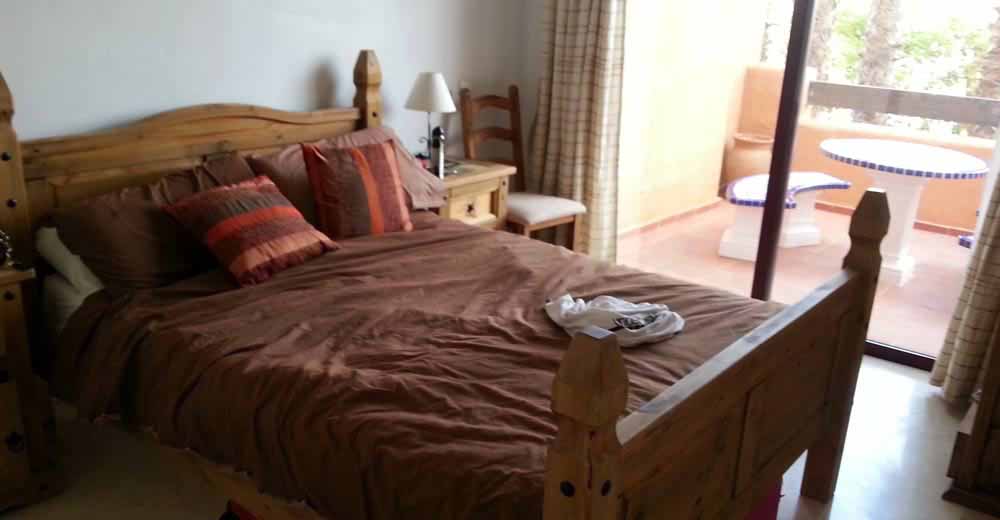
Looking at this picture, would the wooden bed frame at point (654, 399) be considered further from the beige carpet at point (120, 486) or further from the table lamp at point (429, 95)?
the beige carpet at point (120, 486)

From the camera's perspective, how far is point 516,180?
14.4 feet

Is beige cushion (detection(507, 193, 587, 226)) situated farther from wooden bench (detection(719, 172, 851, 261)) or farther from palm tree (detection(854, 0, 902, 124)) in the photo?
palm tree (detection(854, 0, 902, 124))

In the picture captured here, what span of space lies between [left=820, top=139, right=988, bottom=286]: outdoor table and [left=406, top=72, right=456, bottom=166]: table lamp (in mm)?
1810

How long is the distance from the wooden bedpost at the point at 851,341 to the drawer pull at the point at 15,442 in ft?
7.72

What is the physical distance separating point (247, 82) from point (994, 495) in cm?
300

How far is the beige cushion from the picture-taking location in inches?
153

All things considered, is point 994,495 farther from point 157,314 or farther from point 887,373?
point 157,314

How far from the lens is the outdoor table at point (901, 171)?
3.54 meters

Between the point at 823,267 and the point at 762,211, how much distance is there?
0.42 meters

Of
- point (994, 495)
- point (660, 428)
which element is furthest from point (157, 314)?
point (994, 495)

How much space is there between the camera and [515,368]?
206cm

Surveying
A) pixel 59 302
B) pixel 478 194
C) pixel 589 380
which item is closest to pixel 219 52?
pixel 59 302

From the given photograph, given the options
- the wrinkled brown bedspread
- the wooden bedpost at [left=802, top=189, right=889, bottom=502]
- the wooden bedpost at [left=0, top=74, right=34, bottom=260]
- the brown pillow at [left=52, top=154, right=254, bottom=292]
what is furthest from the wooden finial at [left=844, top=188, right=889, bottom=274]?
the wooden bedpost at [left=0, top=74, right=34, bottom=260]

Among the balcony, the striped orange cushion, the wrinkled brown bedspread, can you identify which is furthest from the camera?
the balcony
